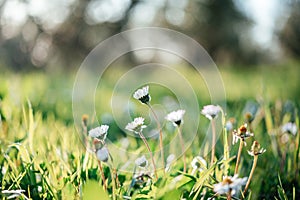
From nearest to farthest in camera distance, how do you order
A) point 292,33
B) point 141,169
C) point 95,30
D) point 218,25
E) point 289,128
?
point 141,169
point 289,128
point 292,33
point 95,30
point 218,25

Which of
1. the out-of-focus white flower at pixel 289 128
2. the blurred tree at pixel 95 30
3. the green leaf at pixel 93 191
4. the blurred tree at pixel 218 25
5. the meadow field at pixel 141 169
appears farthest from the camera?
the blurred tree at pixel 218 25

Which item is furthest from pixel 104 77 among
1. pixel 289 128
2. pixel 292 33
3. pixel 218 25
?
pixel 218 25

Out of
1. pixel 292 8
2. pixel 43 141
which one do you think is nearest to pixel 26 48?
pixel 292 8

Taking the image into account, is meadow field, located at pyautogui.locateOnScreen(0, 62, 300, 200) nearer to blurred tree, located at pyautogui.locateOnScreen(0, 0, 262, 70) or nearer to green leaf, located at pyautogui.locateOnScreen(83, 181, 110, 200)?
A: green leaf, located at pyautogui.locateOnScreen(83, 181, 110, 200)

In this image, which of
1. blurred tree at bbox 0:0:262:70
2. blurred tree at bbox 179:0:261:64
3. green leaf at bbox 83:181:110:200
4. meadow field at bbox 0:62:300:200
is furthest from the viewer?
blurred tree at bbox 179:0:261:64

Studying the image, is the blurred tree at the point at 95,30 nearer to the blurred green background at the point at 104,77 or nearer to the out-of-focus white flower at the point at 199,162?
the blurred green background at the point at 104,77

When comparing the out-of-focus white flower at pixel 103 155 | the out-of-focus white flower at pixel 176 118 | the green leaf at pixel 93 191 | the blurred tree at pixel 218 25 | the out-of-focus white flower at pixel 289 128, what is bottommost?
the green leaf at pixel 93 191

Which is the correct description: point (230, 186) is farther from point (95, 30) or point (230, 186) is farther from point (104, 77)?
point (95, 30)

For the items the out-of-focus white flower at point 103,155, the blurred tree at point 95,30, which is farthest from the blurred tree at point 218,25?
the out-of-focus white flower at point 103,155

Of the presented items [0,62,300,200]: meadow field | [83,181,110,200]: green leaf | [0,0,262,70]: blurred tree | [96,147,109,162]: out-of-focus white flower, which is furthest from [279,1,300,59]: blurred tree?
[83,181,110,200]: green leaf
